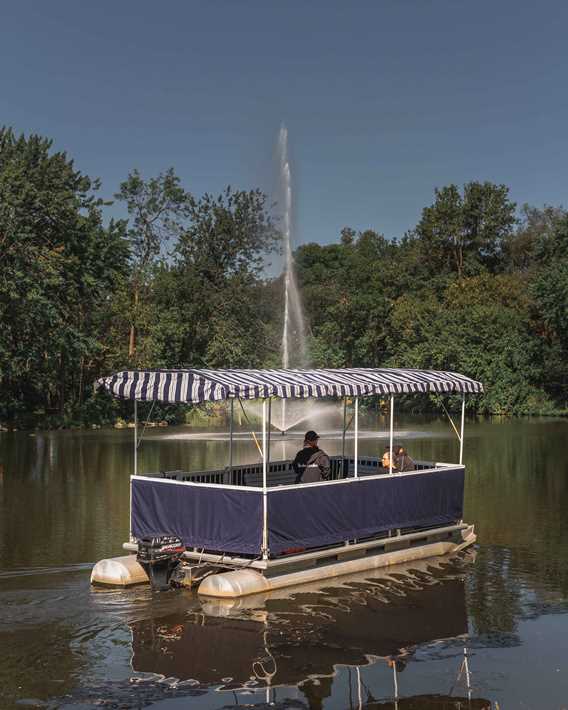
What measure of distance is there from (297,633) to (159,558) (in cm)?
281

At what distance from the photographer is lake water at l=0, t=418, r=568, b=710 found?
33.4 feet

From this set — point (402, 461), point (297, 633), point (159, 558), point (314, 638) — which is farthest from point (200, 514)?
point (402, 461)

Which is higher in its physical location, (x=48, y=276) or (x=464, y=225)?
(x=464, y=225)

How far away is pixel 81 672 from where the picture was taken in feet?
35.6

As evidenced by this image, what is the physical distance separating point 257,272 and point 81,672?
66.3m

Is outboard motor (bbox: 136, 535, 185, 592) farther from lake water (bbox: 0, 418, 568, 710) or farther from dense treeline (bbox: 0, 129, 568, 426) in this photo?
dense treeline (bbox: 0, 129, 568, 426)

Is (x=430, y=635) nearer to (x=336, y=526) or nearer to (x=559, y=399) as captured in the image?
(x=336, y=526)

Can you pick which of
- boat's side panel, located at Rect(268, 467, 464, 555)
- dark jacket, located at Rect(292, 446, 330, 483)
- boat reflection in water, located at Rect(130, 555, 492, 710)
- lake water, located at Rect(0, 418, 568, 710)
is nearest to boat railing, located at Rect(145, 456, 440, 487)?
boat's side panel, located at Rect(268, 467, 464, 555)

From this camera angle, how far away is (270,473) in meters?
19.1

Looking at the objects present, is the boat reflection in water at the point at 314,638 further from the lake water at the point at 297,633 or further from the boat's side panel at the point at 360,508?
the boat's side panel at the point at 360,508

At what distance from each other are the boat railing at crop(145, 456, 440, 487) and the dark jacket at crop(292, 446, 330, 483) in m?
1.42

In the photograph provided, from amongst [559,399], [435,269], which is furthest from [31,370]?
[435,269]

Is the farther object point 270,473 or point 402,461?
point 270,473

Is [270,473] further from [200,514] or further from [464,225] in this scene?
[464,225]
